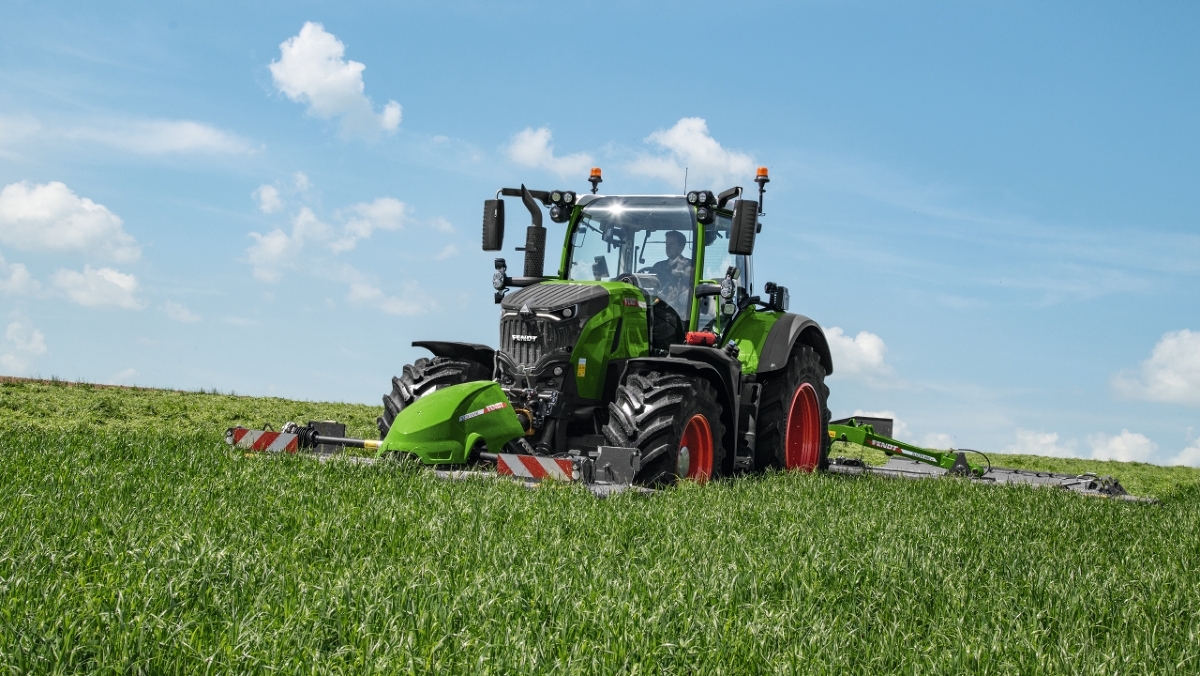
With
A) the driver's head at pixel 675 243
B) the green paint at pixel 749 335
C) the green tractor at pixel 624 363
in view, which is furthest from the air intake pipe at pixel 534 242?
the green paint at pixel 749 335

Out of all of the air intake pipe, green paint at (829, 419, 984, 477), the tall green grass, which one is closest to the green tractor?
the air intake pipe

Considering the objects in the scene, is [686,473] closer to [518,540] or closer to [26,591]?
[518,540]

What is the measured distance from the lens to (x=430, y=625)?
3.78m

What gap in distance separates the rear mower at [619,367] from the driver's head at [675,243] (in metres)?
0.01

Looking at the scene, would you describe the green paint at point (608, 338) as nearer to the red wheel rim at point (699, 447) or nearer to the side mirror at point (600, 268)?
the side mirror at point (600, 268)

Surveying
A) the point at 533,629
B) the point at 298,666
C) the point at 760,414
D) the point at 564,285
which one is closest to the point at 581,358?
the point at 564,285

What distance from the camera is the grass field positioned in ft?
11.7

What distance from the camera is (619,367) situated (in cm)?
883

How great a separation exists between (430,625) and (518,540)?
143cm

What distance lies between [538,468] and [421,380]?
2.11m

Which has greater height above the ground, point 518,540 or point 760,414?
point 760,414

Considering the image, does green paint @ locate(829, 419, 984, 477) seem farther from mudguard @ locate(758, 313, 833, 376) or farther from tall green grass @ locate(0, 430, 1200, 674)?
tall green grass @ locate(0, 430, 1200, 674)

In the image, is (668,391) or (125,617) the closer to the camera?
(125,617)

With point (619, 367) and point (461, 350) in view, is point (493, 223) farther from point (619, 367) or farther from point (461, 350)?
point (619, 367)
